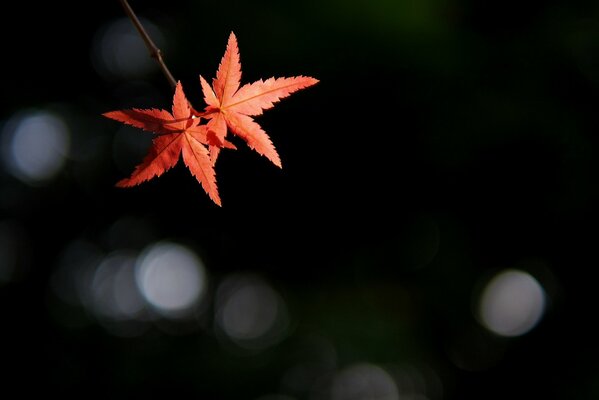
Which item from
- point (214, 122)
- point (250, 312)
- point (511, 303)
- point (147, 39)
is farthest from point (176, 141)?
point (250, 312)

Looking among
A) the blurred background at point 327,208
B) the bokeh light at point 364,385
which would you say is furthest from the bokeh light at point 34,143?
the bokeh light at point 364,385

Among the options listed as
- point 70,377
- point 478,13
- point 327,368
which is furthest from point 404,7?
point 70,377

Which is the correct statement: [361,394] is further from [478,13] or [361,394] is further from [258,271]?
[478,13]

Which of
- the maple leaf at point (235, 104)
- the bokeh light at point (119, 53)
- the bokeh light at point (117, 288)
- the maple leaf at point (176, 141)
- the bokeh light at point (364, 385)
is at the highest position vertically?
the bokeh light at point (119, 53)

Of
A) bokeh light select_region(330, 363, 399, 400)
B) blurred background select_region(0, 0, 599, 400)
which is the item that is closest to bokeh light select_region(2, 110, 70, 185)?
blurred background select_region(0, 0, 599, 400)

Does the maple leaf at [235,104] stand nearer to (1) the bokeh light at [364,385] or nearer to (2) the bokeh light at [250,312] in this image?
(1) the bokeh light at [364,385]
